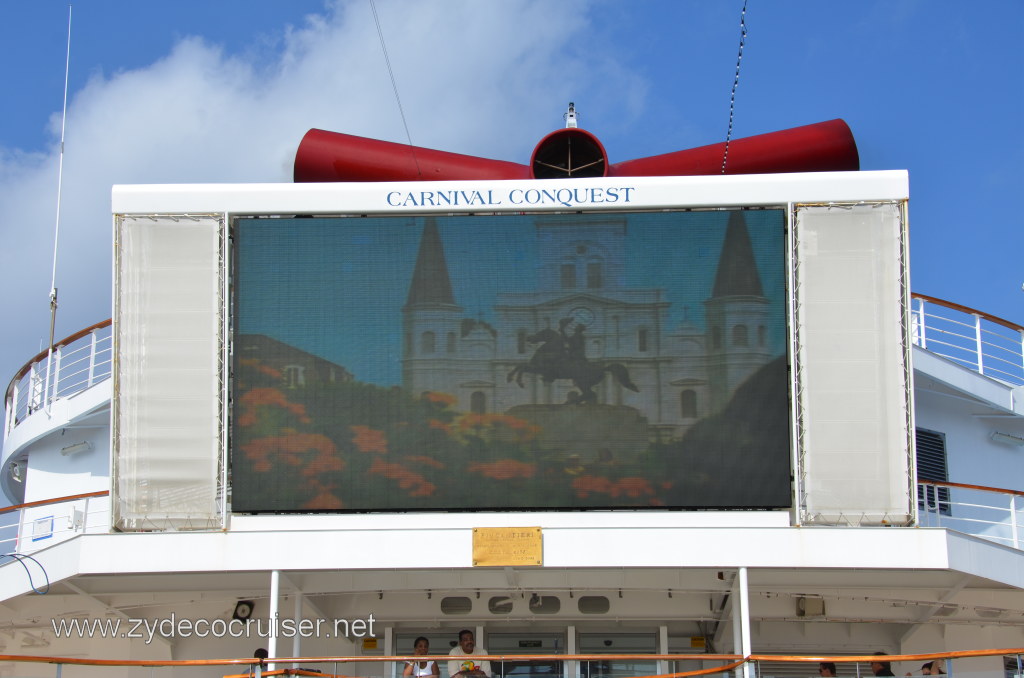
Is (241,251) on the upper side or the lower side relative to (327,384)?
upper

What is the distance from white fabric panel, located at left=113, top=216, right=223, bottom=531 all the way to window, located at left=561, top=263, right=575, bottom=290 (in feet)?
12.7

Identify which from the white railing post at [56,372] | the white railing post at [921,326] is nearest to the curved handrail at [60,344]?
the white railing post at [56,372]

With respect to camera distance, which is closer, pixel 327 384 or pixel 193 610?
pixel 327 384

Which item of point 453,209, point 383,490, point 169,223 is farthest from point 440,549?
point 169,223

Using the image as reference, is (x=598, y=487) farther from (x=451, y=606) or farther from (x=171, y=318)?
(x=171, y=318)

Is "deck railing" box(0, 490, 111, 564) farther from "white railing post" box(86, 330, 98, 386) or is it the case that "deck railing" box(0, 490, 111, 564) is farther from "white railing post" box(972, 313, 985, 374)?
"white railing post" box(972, 313, 985, 374)

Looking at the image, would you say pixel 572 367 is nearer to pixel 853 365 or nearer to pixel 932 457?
pixel 853 365

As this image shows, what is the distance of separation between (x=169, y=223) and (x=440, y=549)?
482 centimetres

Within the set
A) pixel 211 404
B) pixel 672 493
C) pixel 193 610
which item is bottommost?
pixel 193 610

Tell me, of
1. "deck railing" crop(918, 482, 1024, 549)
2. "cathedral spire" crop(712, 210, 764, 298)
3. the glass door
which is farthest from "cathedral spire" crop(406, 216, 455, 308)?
"deck railing" crop(918, 482, 1024, 549)

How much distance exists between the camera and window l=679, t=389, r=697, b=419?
52.7 feet

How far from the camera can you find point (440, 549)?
1584cm

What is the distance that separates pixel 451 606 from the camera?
1784cm

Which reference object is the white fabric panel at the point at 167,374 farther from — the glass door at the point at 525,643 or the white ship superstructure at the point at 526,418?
the glass door at the point at 525,643
